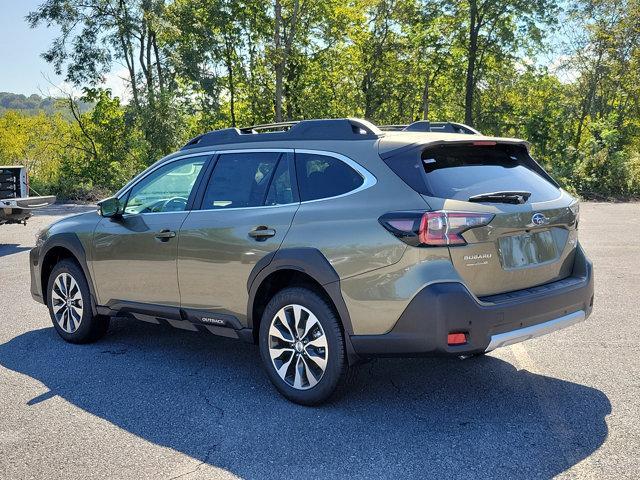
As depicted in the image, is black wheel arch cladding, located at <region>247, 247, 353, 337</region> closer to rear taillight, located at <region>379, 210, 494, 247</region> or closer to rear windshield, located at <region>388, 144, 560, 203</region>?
rear taillight, located at <region>379, 210, 494, 247</region>

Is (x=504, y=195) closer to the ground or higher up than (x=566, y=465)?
higher up

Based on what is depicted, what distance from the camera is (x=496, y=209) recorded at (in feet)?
12.5

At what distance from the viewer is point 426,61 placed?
38.0m

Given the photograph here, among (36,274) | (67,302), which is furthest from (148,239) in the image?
(36,274)

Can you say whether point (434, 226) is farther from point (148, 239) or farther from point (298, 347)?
point (148, 239)

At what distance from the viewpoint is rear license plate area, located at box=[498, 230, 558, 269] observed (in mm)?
3859

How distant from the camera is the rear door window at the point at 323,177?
4.10 m

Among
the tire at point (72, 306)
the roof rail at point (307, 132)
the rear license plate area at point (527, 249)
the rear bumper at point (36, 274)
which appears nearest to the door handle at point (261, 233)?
the roof rail at point (307, 132)

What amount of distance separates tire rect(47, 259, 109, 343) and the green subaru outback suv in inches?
26.4

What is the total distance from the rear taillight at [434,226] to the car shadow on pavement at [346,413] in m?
1.14

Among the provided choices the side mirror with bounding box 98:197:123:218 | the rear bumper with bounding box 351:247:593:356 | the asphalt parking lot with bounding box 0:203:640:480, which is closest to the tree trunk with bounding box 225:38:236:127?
the side mirror with bounding box 98:197:123:218

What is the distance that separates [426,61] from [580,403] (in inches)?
1423

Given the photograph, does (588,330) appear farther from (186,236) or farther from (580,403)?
(186,236)

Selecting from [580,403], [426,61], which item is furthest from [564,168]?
[580,403]
